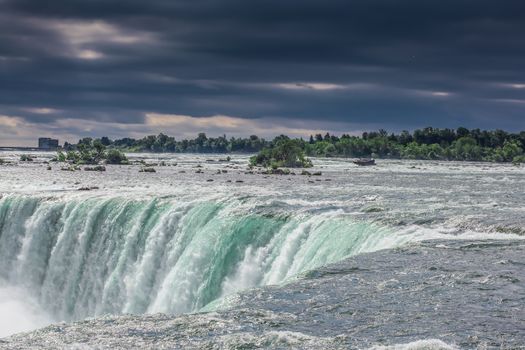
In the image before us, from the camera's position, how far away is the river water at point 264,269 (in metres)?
17.3

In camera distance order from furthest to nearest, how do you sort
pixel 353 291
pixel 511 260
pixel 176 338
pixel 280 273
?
pixel 280 273, pixel 511 260, pixel 353 291, pixel 176 338

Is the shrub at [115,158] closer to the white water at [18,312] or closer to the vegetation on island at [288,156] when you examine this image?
the vegetation on island at [288,156]

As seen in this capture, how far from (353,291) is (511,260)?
6885mm

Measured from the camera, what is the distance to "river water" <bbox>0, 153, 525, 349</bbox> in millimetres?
17312

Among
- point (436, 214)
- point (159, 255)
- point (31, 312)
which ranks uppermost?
point (436, 214)

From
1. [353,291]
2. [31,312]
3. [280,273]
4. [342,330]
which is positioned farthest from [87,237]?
[342,330]

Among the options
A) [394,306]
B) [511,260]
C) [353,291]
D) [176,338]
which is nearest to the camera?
[176,338]

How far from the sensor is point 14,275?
4422 centimetres

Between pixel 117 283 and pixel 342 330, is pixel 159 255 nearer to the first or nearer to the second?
pixel 117 283

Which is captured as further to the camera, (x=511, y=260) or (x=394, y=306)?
(x=511, y=260)

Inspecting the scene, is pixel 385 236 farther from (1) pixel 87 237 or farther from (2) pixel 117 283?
(1) pixel 87 237

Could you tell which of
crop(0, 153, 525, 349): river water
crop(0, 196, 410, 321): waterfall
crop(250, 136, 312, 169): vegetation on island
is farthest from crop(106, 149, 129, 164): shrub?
crop(0, 196, 410, 321): waterfall

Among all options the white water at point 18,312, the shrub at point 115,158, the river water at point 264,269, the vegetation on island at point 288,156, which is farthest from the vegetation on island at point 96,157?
the white water at point 18,312

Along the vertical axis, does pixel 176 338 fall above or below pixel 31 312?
above
